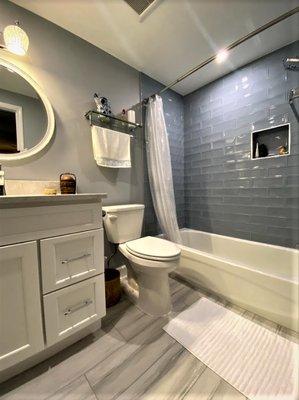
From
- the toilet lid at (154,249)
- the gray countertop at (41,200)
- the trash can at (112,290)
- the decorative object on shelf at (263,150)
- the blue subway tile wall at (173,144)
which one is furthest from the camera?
the blue subway tile wall at (173,144)

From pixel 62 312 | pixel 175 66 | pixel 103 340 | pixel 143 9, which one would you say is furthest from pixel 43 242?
pixel 175 66

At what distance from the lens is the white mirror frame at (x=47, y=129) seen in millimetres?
1222

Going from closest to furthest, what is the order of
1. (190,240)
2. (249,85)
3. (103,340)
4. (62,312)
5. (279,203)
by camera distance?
(62,312), (103,340), (279,203), (249,85), (190,240)

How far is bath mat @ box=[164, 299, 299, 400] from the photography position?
2.77ft

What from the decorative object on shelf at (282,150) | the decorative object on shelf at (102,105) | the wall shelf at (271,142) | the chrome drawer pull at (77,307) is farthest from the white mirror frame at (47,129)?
the decorative object on shelf at (282,150)

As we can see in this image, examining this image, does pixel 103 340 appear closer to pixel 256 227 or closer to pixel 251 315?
pixel 251 315

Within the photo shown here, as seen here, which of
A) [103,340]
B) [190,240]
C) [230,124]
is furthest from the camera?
[190,240]

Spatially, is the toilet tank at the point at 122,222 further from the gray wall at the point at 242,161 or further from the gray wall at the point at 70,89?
the gray wall at the point at 242,161

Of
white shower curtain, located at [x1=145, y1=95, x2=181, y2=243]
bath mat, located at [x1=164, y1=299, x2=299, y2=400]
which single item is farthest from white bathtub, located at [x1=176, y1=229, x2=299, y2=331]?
white shower curtain, located at [x1=145, y1=95, x2=181, y2=243]

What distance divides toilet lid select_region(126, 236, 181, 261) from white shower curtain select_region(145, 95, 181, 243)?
462 millimetres

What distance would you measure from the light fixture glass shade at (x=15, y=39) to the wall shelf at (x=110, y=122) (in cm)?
55

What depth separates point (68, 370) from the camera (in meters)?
0.93

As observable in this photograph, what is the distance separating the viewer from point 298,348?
3.34 ft

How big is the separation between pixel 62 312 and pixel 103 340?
346 mm
